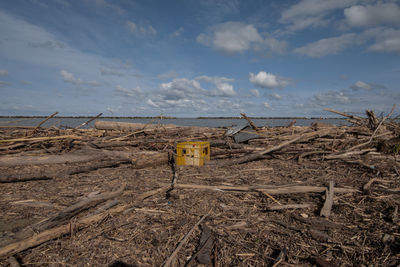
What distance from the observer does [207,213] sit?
3164 mm

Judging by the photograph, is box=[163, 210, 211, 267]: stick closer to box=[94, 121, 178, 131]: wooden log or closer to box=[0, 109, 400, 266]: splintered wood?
box=[0, 109, 400, 266]: splintered wood

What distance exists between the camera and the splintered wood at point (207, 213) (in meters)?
2.29

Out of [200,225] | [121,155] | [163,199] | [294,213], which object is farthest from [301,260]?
[121,155]

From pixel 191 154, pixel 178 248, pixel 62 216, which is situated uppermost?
pixel 191 154

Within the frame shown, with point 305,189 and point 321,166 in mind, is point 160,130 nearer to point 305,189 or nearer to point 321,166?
point 321,166

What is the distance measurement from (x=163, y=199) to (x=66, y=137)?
5.93 metres

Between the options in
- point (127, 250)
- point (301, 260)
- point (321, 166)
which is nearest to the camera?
point (301, 260)

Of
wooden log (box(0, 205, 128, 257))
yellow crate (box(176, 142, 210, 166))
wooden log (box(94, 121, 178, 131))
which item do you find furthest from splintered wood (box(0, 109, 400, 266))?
wooden log (box(94, 121, 178, 131))

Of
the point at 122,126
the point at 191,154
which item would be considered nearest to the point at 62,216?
the point at 191,154

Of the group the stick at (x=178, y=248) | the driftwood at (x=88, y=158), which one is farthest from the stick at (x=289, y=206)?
the driftwood at (x=88, y=158)

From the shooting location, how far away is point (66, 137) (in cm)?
772

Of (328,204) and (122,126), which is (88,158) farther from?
(328,204)

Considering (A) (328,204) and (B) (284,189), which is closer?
(A) (328,204)

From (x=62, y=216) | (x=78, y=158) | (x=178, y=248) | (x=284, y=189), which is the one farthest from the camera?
(x=78, y=158)
